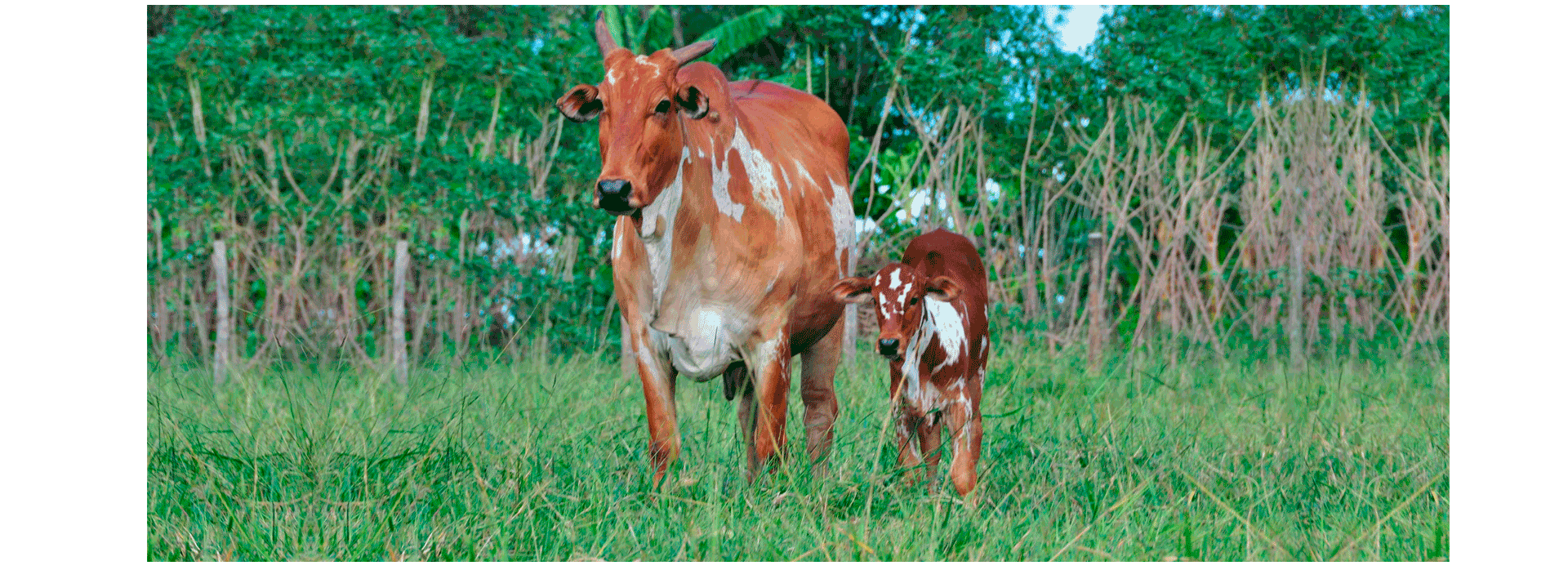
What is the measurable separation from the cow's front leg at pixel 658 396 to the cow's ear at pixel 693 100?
2.67 ft

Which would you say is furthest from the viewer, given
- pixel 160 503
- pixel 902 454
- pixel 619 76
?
pixel 902 454

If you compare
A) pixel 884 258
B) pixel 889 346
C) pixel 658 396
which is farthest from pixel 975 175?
pixel 889 346

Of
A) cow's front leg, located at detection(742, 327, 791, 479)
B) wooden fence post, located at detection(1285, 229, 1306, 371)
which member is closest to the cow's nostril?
cow's front leg, located at detection(742, 327, 791, 479)

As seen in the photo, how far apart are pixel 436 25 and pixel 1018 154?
5.26 metres

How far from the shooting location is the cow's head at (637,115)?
10.2ft

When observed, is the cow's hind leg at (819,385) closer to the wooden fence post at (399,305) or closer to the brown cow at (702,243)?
the brown cow at (702,243)

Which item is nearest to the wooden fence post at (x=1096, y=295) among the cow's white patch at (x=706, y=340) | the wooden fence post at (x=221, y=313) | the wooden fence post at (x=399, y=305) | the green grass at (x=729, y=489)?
the green grass at (x=729, y=489)

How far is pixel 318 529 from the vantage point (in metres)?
3.31

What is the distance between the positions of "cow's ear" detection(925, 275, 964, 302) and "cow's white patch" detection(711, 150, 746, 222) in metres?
0.68

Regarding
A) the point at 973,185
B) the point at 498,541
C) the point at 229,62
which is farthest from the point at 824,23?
the point at 498,541

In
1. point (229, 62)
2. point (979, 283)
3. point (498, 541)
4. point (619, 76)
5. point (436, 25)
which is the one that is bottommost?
point (498, 541)

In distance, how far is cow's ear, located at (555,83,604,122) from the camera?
328 centimetres

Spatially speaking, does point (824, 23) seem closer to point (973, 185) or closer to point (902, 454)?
point (973, 185)

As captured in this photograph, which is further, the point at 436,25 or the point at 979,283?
the point at 436,25
